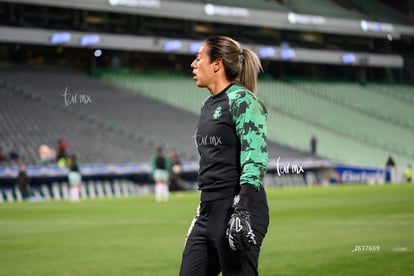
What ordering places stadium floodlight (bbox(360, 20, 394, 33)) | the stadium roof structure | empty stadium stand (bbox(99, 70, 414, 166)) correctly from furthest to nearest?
stadium floodlight (bbox(360, 20, 394, 33)), the stadium roof structure, empty stadium stand (bbox(99, 70, 414, 166))

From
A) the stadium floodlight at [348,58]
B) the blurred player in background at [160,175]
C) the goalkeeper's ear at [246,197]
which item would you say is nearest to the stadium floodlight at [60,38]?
the blurred player in background at [160,175]

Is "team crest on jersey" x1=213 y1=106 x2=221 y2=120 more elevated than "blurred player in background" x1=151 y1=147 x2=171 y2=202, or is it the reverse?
"team crest on jersey" x1=213 y1=106 x2=221 y2=120

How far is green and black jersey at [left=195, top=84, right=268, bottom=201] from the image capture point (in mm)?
6406

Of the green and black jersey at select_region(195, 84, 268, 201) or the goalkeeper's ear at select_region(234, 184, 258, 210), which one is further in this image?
the green and black jersey at select_region(195, 84, 268, 201)

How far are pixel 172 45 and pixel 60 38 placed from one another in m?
9.64

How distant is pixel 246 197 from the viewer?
6.32 meters

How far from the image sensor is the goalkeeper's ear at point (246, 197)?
6297 mm

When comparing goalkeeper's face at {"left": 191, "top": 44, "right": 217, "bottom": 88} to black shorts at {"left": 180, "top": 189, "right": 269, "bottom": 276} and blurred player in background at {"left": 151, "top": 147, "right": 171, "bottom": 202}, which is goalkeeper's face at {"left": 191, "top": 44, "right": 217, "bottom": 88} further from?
blurred player in background at {"left": 151, "top": 147, "right": 171, "bottom": 202}

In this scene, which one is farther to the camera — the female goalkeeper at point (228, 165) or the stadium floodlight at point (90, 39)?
the stadium floodlight at point (90, 39)

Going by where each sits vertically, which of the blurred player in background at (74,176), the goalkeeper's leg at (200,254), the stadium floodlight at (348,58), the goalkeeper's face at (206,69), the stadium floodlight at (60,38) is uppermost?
the goalkeeper's face at (206,69)

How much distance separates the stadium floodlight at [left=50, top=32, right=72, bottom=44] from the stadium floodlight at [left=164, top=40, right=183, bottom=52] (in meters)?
8.31

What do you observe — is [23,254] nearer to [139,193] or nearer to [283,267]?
[283,267]

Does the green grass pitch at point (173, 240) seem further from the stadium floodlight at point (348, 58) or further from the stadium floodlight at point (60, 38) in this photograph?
the stadium floodlight at point (348, 58)

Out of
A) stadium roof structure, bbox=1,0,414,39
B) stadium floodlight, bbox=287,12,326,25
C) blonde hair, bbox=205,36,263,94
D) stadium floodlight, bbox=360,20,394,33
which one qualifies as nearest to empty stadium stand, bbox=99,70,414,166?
stadium roof structure, bbox=1,0,414,39
